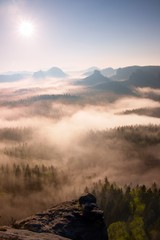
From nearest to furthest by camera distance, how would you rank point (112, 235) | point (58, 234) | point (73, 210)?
point (58, 234) < point (73, 210) < point (112, 235)

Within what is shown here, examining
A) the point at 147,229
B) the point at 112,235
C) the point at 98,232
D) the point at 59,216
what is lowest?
the point at 147,229

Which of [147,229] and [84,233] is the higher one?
[84,233]

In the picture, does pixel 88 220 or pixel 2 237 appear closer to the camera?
pixel 2 237

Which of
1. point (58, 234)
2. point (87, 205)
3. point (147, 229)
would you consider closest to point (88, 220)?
point (87, 205)

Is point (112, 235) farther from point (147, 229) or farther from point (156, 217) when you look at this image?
point (156, 217)

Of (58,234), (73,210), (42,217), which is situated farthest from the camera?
(73,210)

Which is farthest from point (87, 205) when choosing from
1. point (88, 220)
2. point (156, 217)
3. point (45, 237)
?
point (156, 217)
